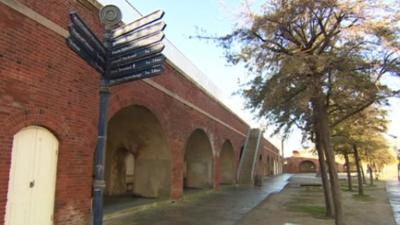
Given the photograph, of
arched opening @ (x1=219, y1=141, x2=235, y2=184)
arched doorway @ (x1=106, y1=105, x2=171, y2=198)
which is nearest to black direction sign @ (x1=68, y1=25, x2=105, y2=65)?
arched doorway @ (x1=106, y1=105, x2=171, y2=198)

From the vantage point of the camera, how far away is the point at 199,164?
79.0ft

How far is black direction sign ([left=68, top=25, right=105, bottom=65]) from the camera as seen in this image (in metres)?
4.08

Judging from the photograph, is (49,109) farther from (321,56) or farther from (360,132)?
(360,132)

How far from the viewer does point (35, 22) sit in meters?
8.46

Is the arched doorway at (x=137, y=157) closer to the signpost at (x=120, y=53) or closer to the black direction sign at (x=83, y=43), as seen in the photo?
the signpost at (x=120, y=53)

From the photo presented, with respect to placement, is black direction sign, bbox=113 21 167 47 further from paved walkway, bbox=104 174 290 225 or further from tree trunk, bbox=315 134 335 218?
tree trunk, bbox=315 134 335 218

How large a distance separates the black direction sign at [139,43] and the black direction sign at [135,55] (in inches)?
1.4

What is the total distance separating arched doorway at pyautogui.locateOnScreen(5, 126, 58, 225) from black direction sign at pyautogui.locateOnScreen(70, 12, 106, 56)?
463 centimetres

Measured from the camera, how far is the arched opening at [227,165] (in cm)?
3102

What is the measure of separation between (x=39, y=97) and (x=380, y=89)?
8383mm

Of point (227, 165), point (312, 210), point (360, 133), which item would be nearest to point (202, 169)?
point (227, 165)

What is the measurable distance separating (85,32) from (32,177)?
538 centimetres

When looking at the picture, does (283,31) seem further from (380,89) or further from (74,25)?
(74,25)

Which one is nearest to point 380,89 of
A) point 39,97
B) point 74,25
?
point 39,97
